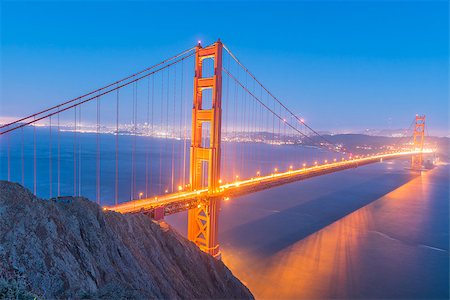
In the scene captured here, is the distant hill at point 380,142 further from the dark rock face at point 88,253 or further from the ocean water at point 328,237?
the dark rock face at point 88,253

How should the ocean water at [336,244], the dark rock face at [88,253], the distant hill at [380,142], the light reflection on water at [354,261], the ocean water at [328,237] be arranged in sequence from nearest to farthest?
1. the dark rock face at [88,253]
2. the light reflection on water at [354,261]
3. the ocean water at [336,244]
4. the ocean water at [328,237]
5. the distant hill at [380,142]

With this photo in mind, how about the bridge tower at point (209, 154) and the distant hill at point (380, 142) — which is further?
the distant hill at point (380, 142)

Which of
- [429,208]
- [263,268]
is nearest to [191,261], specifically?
[263,268]

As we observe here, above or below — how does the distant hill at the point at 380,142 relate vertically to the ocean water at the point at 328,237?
above

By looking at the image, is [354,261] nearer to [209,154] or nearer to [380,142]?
[209,154]

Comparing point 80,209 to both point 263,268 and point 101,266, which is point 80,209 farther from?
point 263,268

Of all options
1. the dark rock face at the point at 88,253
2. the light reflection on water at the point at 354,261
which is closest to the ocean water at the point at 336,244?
Result: the light reflection on water at the point at 354,261

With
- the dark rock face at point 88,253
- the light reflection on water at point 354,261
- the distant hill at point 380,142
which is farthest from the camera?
the distant hill at point 380,142

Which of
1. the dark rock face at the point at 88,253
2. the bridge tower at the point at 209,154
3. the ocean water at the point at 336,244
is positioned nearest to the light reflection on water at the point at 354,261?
the ocean water at the point at 336,244
